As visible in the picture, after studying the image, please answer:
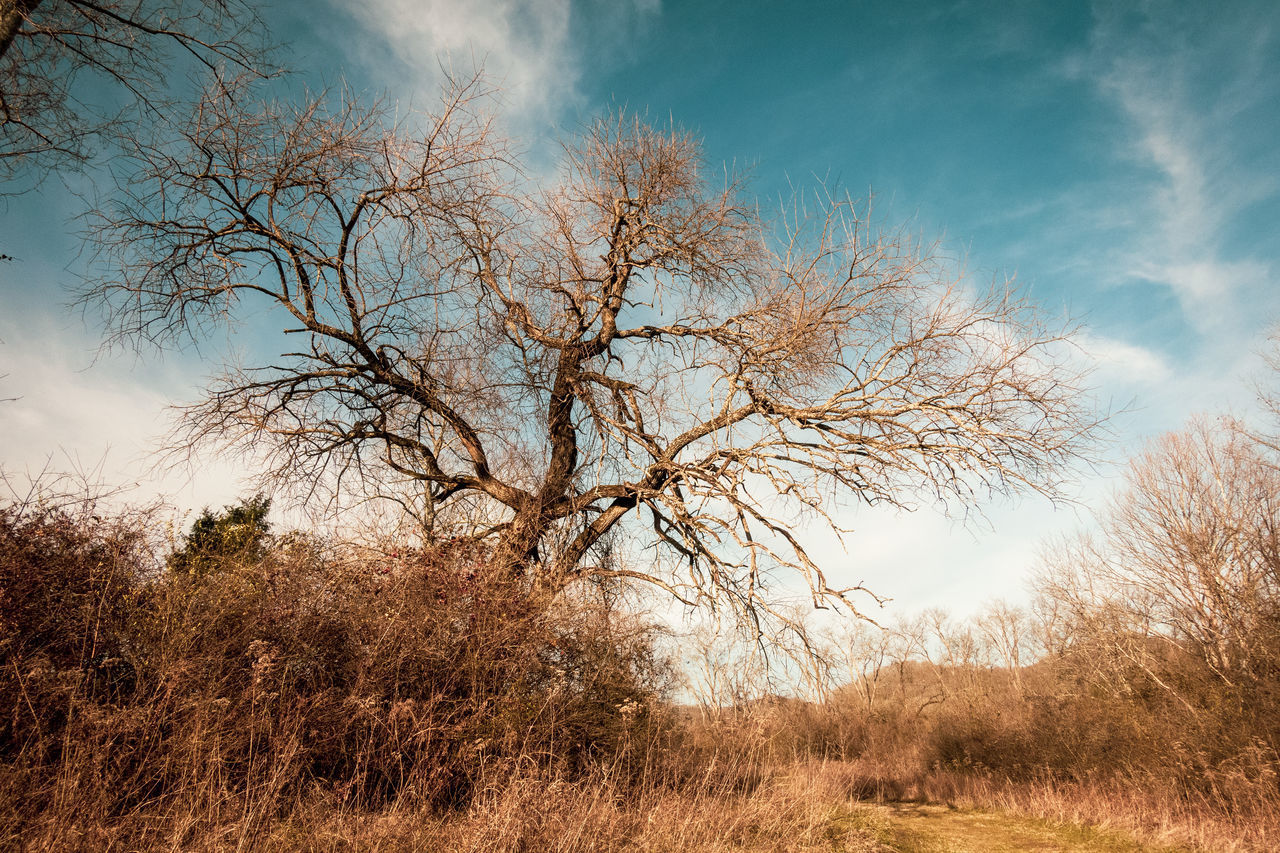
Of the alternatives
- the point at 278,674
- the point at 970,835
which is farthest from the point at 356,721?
the point at 970,835

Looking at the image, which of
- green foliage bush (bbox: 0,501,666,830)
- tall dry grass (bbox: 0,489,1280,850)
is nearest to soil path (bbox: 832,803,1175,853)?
tall dry grass (bbox: 0,489,1280,850)

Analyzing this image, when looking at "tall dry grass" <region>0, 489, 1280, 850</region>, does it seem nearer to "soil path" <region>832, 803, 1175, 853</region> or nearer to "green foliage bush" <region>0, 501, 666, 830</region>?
"green foliage bush" <region>0, 501, 666, 830</region>

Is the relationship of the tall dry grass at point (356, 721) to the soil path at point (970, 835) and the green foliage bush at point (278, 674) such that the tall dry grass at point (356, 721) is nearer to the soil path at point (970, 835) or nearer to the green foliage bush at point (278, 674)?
the green foliage bush at point (278, 674)

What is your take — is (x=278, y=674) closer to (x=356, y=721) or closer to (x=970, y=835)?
(x=356, y=721)

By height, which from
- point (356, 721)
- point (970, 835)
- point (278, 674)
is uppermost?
point (278, 674)

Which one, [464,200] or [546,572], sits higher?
[464,200]

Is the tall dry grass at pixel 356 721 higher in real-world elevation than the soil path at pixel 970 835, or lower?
higher

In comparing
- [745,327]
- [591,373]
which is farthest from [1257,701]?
[591,373]

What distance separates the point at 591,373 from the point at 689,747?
221 inches

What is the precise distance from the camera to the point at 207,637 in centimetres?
446

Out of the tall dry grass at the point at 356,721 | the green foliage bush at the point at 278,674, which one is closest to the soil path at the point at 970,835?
the tall dry grass at the point at 356,721

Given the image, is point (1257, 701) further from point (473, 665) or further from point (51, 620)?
point (51, 620)

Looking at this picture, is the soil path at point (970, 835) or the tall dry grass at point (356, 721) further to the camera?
the soil path at point (970, 835)

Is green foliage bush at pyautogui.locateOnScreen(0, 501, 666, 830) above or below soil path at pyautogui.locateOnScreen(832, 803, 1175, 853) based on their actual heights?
above
